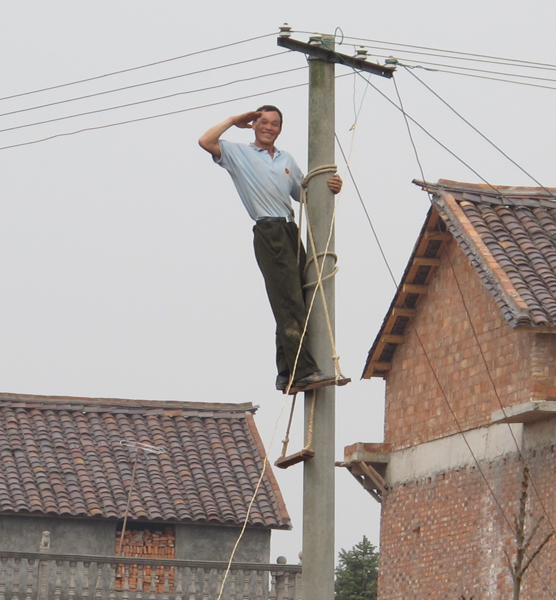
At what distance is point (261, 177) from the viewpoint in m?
8.55

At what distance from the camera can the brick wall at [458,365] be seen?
17.2m

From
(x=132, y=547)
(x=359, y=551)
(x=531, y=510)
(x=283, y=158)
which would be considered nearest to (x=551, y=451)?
(x=531, y=510)

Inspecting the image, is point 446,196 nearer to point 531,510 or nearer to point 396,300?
point 396,300

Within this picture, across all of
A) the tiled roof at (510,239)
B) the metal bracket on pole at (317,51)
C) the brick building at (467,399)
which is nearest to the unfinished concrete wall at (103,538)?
the brick building at (467,399)

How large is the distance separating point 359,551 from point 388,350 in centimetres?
Result: 2191

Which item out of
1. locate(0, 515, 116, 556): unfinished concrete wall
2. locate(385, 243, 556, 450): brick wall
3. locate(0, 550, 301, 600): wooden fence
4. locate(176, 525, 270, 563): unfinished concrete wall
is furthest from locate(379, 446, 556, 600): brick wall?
locate(0, 515, 116, 556): unfinished concrete wall

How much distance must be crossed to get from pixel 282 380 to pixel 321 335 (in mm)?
391

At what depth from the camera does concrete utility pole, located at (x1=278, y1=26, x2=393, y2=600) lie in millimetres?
7859

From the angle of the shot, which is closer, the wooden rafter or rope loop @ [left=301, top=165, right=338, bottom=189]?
rope loop @ [left=301, top=165, right=338, bottom=189]

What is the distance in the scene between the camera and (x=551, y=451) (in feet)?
55.6

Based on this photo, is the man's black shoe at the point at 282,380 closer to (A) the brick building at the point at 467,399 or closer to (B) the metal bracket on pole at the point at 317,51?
(B) the metal bracket on pole at the point at 317,51

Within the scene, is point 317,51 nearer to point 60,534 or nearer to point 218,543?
point 60,534

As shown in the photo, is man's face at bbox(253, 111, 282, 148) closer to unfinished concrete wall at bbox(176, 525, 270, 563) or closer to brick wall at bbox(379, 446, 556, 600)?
brick wall at bbox(379, 446, 556, 600)

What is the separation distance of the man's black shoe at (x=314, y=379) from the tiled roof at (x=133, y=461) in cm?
1773
